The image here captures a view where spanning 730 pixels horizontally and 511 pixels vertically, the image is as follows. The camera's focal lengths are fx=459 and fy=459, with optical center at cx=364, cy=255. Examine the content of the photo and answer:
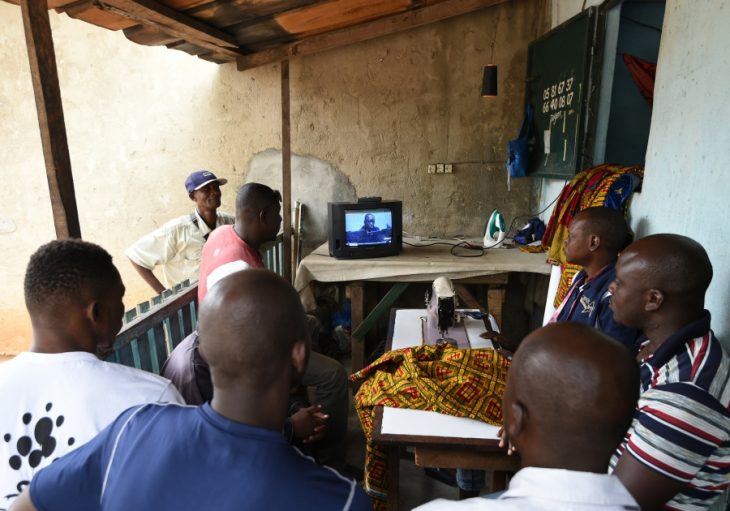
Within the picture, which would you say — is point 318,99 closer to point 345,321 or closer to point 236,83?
point 236,83

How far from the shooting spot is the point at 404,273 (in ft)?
12.8

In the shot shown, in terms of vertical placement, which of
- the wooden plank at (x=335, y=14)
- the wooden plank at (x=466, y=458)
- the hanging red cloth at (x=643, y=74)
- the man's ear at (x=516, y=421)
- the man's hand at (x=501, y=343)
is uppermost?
the wooden plank at (x=335, y=14)

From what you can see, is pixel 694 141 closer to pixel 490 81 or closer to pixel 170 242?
pixel 490 81

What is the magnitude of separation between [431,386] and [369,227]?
246 cm

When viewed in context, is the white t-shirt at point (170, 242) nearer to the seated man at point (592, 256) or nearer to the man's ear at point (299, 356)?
the seated man at point (592, 256)

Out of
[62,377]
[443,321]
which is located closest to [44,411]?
[62,377]

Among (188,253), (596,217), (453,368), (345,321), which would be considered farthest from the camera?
(345,321)

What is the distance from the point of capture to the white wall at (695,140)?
1.66 meters

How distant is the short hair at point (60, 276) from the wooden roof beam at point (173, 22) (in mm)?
2148

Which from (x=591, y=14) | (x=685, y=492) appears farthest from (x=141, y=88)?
(x=685, y=492)

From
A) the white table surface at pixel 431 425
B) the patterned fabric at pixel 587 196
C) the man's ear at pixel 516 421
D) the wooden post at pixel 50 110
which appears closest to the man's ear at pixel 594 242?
the patterned fabric at pixel 587 196

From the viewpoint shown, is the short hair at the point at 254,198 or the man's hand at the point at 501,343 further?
the short hair at the point at 254,198

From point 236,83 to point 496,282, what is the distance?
3.50m

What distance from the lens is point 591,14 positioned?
320cm
